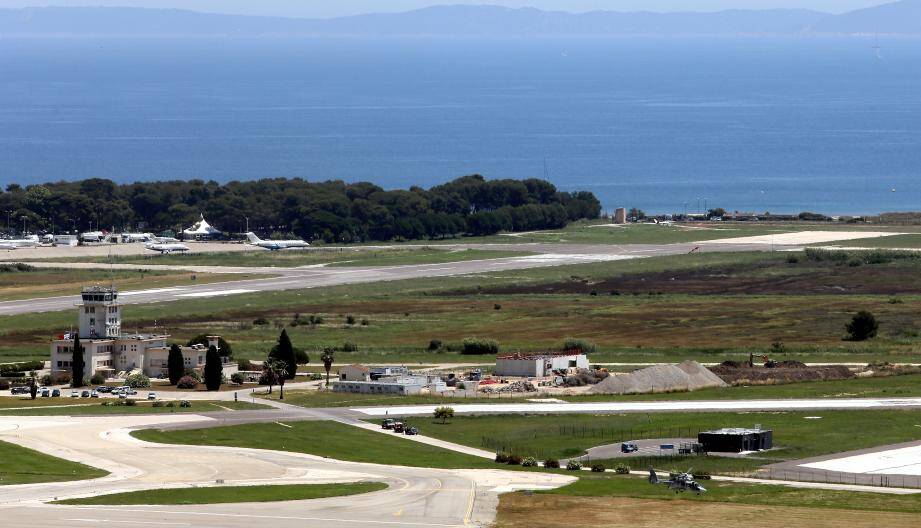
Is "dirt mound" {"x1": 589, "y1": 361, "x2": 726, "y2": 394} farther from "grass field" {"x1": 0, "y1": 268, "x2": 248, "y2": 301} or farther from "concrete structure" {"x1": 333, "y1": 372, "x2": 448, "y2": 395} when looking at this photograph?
"grass field" {"x1": 0, "y1": 268, "x2": 248, "y2": 301}

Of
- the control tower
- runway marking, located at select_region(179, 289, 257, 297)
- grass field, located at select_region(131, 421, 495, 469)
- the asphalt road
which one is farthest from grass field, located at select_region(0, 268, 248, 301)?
grass field, located at select_region(131, 421, 495, 469)

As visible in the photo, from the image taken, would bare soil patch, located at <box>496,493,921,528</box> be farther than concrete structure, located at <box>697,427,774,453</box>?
No

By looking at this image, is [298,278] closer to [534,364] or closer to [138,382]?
[534,364]

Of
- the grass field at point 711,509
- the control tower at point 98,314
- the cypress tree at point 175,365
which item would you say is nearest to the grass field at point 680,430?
the grass field at point 711,509

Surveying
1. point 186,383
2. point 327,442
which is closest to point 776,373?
point 327,442

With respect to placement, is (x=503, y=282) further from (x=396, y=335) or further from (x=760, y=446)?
(x=760, y=446)

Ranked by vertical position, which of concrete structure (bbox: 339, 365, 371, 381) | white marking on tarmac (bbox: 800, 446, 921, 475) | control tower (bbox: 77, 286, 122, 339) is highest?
control tower (bbox: 77, 286, 122, 339)
